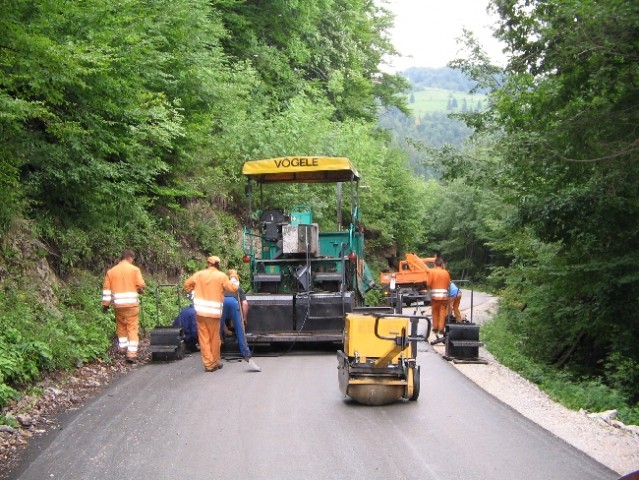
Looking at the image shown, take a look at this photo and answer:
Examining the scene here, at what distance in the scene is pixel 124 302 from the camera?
11469mm

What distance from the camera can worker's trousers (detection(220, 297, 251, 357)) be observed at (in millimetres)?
11711

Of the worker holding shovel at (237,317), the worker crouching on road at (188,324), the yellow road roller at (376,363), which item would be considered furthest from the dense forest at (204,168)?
the yellow road roller at (376,363)

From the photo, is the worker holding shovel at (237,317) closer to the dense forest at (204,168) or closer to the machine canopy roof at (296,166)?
the dense forest at (204,168)

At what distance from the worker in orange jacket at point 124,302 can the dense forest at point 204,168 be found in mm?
484

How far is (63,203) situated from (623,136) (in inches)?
385

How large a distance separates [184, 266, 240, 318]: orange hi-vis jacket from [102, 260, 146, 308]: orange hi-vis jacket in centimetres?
107

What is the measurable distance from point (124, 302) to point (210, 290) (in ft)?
5.03

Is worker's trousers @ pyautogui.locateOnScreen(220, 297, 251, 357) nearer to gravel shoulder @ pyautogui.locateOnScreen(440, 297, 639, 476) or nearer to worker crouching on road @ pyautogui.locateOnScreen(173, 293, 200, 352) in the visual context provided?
worker crouching on road @ pyautogui.locateOnScreen(173, 293, 200, 352)

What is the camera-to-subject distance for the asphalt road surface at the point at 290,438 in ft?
19.6

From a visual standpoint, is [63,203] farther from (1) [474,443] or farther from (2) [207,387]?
(1) [474,443]

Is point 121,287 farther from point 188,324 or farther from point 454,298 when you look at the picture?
point 454,298

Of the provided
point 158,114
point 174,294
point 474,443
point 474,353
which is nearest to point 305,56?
point 174,294

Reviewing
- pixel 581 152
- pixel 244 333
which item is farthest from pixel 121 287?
pixel 581 152

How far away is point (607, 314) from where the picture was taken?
563 inches
